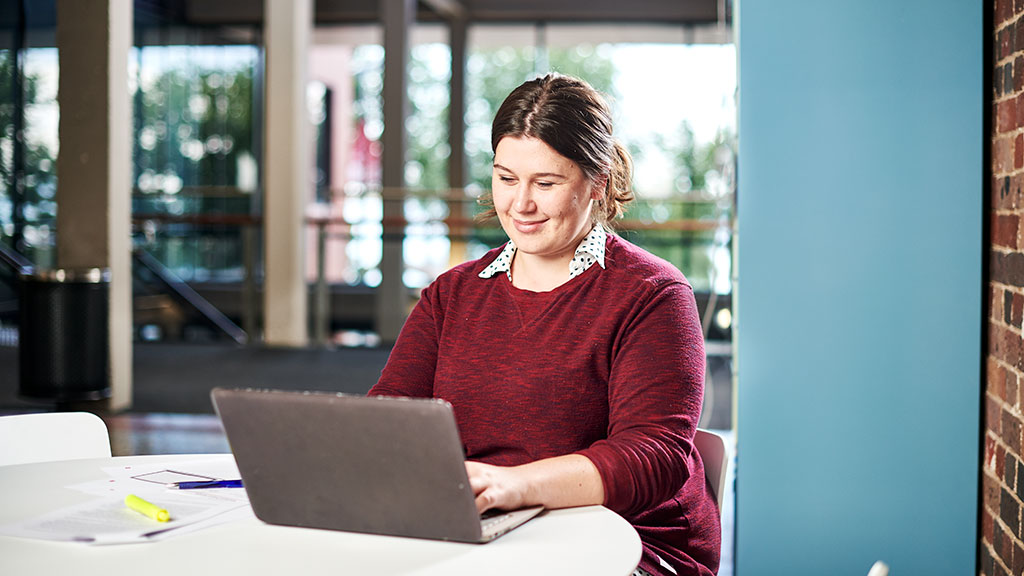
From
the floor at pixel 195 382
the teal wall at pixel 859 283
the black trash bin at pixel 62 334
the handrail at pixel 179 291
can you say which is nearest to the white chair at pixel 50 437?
the teal wall at pixel 859 283

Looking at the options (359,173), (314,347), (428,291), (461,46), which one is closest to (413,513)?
(428,291)

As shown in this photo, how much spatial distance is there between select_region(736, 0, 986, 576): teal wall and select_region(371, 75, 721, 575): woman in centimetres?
70

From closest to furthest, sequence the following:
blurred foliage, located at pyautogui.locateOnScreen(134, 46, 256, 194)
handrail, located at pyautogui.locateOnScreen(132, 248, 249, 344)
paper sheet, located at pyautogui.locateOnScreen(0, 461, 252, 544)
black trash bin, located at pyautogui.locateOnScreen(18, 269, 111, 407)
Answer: paper sheet, located at pyautogui.locateOnScreen(0, 461, 252, 544) → black trash bin, located at pyautogui.locateOnScreen(18, 269, 111, 407) → handrail, located at pyautogui.locateOnScreen(132, 248, 249, 344) → blurred foliage, located at pyautogui.locateOnScreen(134, 46, 256, 194)

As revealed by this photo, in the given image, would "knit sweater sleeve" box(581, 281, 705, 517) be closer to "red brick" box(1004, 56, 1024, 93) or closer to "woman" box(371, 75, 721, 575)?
"woman" box(371, 75, 721, 575)

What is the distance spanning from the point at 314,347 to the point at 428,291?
5889 millimetres

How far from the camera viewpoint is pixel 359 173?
11008 mm

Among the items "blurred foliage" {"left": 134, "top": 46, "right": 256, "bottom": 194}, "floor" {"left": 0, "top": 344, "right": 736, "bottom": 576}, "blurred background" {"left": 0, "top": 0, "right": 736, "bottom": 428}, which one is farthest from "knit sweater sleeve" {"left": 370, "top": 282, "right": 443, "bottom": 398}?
"blurred foliage" {"left": 134, "top": 46, "right": 256, "bottom": 194}

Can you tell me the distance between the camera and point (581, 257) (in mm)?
1554

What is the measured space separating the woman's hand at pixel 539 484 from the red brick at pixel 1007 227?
110cm

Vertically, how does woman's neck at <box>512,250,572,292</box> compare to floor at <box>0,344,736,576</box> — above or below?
above

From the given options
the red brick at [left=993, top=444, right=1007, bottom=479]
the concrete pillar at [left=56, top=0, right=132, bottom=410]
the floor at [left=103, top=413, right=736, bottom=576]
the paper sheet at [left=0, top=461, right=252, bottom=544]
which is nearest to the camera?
the paper sheet at [left=0, top=461, right=252, bottom=544]

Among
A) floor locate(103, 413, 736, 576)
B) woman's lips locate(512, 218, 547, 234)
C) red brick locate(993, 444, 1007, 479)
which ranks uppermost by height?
woman's lips locate(512, 218, 547, 234)

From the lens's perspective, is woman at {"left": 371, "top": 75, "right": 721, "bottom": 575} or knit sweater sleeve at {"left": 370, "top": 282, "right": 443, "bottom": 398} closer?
woman at {"left": 371, "top": 75, "right": 721, "bottom": 575}

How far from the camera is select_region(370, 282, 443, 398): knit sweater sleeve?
1580mm
